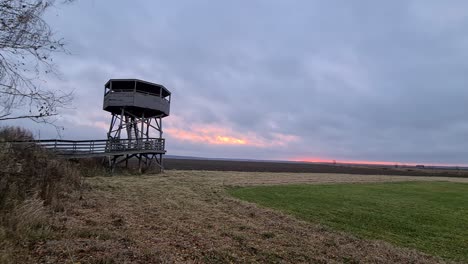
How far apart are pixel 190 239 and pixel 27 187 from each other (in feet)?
17.9

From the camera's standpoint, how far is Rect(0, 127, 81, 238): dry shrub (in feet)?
22.2

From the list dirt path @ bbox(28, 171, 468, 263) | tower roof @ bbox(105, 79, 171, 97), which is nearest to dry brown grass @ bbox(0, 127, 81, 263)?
dirt path @ bbox(28, 171, 468, 263)

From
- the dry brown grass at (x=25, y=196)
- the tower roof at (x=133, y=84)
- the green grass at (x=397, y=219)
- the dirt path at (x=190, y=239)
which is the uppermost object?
the tower roof at (x=133, y=84)

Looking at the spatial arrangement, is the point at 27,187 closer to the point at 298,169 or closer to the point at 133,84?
the point at 133,84

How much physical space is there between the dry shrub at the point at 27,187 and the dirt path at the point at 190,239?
1.83 ft

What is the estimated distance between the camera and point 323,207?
15180mm

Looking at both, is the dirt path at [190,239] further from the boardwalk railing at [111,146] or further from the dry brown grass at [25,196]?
the boardwalk railing at [111,146]

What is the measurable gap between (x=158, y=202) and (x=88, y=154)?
52.1ft

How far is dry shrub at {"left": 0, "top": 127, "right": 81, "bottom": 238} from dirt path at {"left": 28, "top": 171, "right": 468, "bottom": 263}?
0.56m

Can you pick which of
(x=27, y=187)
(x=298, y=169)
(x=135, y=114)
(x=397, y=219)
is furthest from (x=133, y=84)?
(x=298, y=169)

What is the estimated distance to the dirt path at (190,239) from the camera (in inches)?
241

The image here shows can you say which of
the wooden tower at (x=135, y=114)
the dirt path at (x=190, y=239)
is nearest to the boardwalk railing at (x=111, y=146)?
the wooden tower at (x=135, y=114)

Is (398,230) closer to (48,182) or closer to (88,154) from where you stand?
(48,182)

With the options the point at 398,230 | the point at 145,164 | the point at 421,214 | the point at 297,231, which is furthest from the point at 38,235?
the point at 145,164
